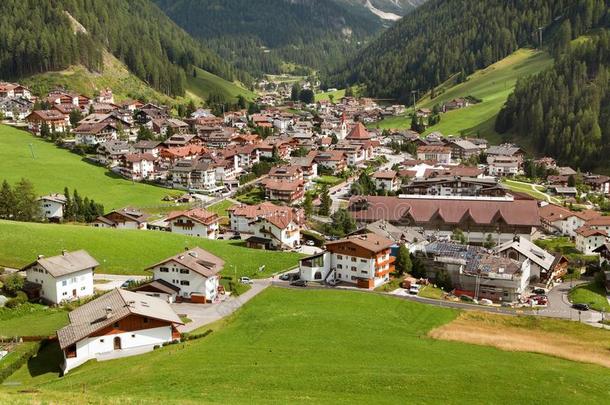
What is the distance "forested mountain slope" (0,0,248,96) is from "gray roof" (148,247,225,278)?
394 feet

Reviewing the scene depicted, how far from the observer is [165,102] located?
167 meters

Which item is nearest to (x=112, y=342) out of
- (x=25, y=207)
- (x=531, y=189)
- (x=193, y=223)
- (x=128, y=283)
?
(x=128, y=283)

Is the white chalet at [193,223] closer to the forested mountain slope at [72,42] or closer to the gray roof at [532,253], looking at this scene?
the gray roof at [532,253]

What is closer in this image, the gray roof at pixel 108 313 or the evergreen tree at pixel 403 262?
the gray roof at pixel 108 313

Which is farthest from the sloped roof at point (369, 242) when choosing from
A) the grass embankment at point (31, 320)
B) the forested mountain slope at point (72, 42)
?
the forested mountain slope at point (72, 42)

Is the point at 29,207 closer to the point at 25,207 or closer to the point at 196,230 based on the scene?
the point at 25,207

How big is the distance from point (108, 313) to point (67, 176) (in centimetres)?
6333

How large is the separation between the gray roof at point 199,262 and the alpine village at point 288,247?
26cm

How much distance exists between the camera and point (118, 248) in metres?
54.5

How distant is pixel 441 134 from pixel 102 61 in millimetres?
93287

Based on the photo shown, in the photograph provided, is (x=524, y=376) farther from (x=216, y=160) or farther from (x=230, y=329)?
(x=216, y=160)

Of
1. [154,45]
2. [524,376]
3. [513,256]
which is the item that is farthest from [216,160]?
[154,45]

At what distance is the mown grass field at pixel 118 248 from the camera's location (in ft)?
168

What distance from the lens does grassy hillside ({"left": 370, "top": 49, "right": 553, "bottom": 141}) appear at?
512 ft
